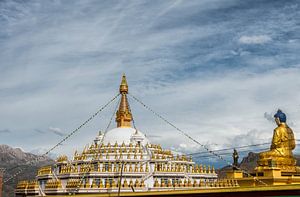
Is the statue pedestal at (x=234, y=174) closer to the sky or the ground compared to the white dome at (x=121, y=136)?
closer to the ground

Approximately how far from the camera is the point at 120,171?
24.9 m

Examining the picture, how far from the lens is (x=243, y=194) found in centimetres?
1488

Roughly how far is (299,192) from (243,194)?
212cm

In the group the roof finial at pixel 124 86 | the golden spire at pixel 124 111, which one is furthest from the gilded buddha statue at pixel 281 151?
the roof finial at pixel 124 86

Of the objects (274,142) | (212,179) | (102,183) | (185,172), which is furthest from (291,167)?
(102,183)

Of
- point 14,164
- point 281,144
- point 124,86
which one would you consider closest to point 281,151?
point 281,144

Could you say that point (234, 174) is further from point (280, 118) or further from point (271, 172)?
point (280, 118)

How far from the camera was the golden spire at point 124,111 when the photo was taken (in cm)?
3453

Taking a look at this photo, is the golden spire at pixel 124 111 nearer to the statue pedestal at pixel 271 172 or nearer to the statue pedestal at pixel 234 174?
the statue pedestal at pixel 234 174

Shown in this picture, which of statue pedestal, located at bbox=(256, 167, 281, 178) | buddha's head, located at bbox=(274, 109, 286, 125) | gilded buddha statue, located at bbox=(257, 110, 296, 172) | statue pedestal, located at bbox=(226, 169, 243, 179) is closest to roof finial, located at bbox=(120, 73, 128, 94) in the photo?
statue pedestal, located at bbox=(226, 169, 243, 179)

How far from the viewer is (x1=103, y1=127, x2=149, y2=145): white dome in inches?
1196

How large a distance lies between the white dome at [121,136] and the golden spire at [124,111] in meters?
1.57

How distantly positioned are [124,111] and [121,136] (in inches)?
161

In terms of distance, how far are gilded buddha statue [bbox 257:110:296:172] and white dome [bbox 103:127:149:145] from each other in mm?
9562
